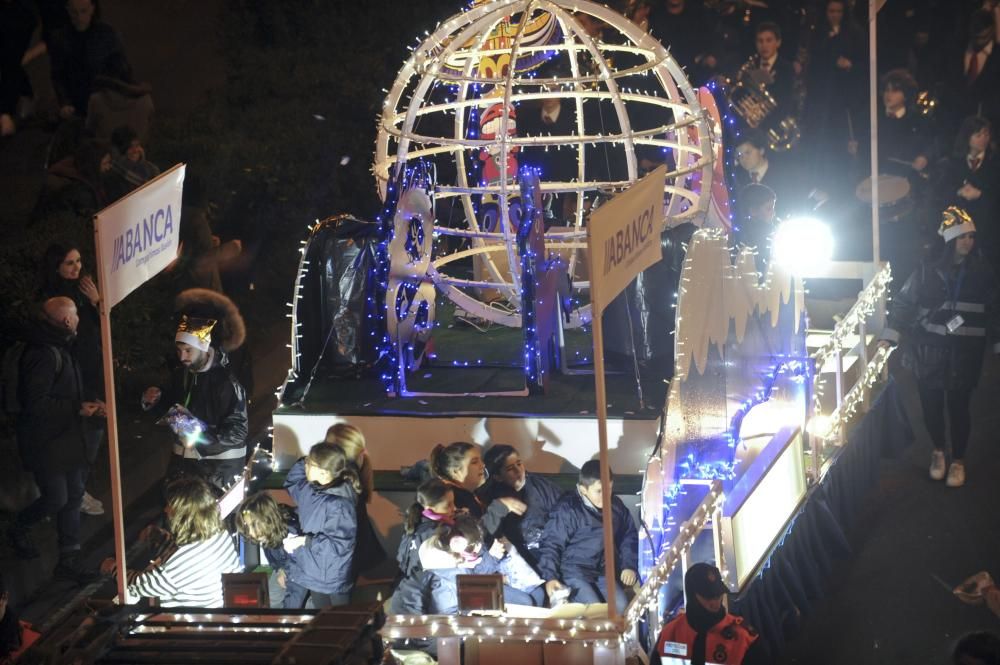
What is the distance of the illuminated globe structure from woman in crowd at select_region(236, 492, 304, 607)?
2.27m

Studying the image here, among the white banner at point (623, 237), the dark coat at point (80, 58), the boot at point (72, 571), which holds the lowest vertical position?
the boot at point (72, 571)

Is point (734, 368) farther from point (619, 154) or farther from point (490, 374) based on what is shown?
point (619, 154)

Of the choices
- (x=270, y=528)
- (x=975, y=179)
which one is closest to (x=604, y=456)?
(x=270, y=528)

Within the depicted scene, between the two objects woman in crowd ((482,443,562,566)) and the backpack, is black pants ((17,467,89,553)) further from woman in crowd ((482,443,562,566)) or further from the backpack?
woman in crowd ((482,443,562,566))

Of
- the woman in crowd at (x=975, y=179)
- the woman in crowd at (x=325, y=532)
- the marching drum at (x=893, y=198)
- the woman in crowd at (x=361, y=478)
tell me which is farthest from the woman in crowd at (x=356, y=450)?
the marching drum at (x=893, y=198)

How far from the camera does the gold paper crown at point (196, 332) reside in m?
9.13

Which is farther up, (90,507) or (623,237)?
(623,237)

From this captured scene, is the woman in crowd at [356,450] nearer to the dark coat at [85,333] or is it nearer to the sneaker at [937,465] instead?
the dark coat at [85,333]

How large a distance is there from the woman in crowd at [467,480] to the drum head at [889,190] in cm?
652

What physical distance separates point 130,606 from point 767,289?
448 cm

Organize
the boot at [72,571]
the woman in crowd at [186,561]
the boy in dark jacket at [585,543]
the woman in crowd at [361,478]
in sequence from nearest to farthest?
the woman in crowd at [186,561] < the boy in dark jacket at [585,543] < the woman in crowd at [361,478] < the boot at [72,571]

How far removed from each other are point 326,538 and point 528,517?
3.26 ft

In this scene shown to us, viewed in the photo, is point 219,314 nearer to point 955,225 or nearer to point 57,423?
point 57,423

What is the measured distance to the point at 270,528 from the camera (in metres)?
8.09
